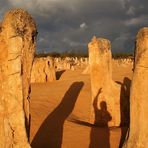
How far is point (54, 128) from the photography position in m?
14.1

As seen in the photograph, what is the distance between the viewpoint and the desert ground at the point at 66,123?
12484 millimetres

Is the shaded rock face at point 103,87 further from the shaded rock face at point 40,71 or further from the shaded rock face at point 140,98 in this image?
the shaded rock face at point 40,71

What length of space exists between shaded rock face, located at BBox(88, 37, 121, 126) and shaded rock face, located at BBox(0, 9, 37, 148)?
654 cm

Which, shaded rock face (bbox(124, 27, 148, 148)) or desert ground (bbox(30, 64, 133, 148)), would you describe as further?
desert ground (bbox(30, 64, 133, 148))

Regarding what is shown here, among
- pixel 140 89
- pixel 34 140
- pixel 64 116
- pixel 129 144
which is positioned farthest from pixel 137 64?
pixel 64 116

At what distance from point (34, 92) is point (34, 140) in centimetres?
978

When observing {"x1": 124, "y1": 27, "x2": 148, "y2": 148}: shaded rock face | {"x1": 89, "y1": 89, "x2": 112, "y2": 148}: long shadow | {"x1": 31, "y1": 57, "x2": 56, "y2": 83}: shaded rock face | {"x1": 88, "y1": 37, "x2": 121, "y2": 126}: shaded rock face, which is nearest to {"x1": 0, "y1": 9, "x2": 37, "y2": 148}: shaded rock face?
{"x1": 124, "y1": 27, "x2": 148, "y2": 148}: shaded rock face

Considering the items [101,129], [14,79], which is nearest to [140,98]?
[14,79]

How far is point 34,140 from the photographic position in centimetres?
1270

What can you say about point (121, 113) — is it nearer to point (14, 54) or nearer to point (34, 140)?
point (34, 140)

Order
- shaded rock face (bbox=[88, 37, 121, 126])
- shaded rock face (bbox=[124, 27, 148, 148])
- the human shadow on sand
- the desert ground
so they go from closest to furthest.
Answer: shaded rock face (bbox=[124, 27, 148, 148]) → the human shadow on sand → the desert ground → shaded rock face (bbox=[88, 37, 121, 126])

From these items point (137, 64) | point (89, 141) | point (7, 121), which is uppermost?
point (137, 64)

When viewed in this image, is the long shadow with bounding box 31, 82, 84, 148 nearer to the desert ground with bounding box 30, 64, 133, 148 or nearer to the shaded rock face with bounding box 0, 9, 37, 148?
the desert ground with bounding box 30, 64, 133, 148

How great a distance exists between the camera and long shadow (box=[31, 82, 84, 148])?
1254 centimetres
